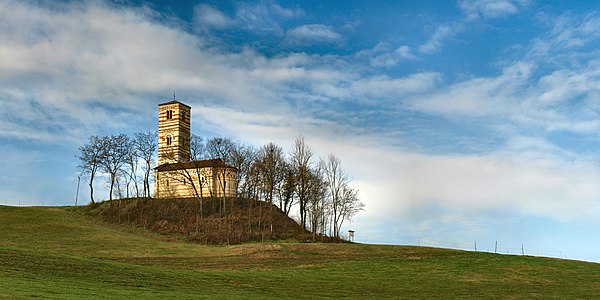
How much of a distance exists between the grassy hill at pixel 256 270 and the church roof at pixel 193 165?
59.9ft

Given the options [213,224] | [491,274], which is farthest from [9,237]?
[491,274]

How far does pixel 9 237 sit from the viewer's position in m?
60.4

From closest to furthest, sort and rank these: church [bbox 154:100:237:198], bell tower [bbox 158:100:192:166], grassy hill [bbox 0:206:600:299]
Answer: grassy hill [bbox 0:206:600:299] < church [bbox 154:100:237:198] < bell tower [bbox 158:100:192:166]

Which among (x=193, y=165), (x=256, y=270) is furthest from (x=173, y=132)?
(x=256, y=270)

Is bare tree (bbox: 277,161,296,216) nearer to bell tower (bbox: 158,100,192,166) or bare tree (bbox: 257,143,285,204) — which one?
bare tree (bbox: 257,143,285,204)

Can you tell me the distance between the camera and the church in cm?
8681

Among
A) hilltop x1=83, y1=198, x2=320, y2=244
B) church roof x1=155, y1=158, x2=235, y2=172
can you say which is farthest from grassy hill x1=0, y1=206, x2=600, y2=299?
church roof x1=155, y1=158, x2=235, y2=172

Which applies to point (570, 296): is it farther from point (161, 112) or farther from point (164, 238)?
point (161, 112)

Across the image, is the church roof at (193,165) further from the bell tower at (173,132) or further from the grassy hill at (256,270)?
the grassy hill at (256,270)

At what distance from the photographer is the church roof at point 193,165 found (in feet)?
279

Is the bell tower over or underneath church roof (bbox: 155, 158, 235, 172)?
over

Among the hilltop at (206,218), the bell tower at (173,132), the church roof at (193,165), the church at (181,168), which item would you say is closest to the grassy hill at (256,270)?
the hilltop at (206,218)

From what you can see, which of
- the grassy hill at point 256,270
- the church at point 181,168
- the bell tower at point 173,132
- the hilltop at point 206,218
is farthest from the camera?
the bell tower at point 173,132

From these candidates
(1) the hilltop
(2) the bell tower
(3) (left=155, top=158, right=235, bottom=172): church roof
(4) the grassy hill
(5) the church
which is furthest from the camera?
(2) the bell tower
